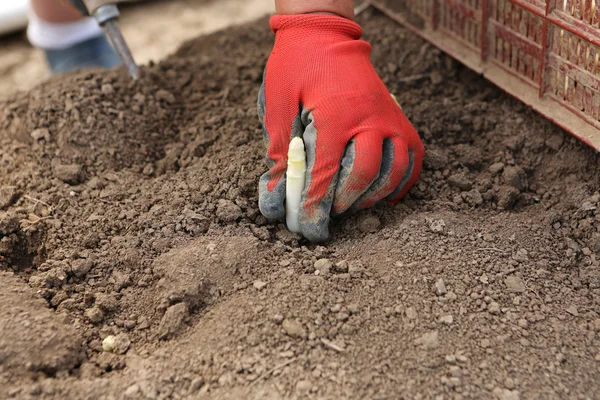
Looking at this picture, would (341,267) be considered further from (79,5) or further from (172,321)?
(79,5)

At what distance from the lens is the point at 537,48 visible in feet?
7.04

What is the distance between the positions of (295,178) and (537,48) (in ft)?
3.18

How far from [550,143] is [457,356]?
0.97 meters

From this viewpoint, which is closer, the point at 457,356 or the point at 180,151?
the point at 457,356

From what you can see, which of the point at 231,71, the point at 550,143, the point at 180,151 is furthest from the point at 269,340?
the point at 231,71

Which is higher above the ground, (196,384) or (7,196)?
(7,196)

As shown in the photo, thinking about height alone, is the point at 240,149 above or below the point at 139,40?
above

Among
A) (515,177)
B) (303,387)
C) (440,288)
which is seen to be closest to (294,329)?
(303,387)

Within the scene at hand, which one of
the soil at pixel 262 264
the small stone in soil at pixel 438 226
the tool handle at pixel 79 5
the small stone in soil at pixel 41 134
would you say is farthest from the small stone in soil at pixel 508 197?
the tool handle at pixel 79 5

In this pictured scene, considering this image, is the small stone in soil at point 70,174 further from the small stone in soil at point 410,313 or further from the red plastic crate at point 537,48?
the red plastic crate at point 537,48

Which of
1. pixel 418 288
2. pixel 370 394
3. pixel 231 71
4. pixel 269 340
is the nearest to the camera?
pixel 370 394

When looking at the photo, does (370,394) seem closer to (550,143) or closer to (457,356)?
(457,356)

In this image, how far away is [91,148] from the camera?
2238 millimetres

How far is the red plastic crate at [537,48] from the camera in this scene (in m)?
1.96
